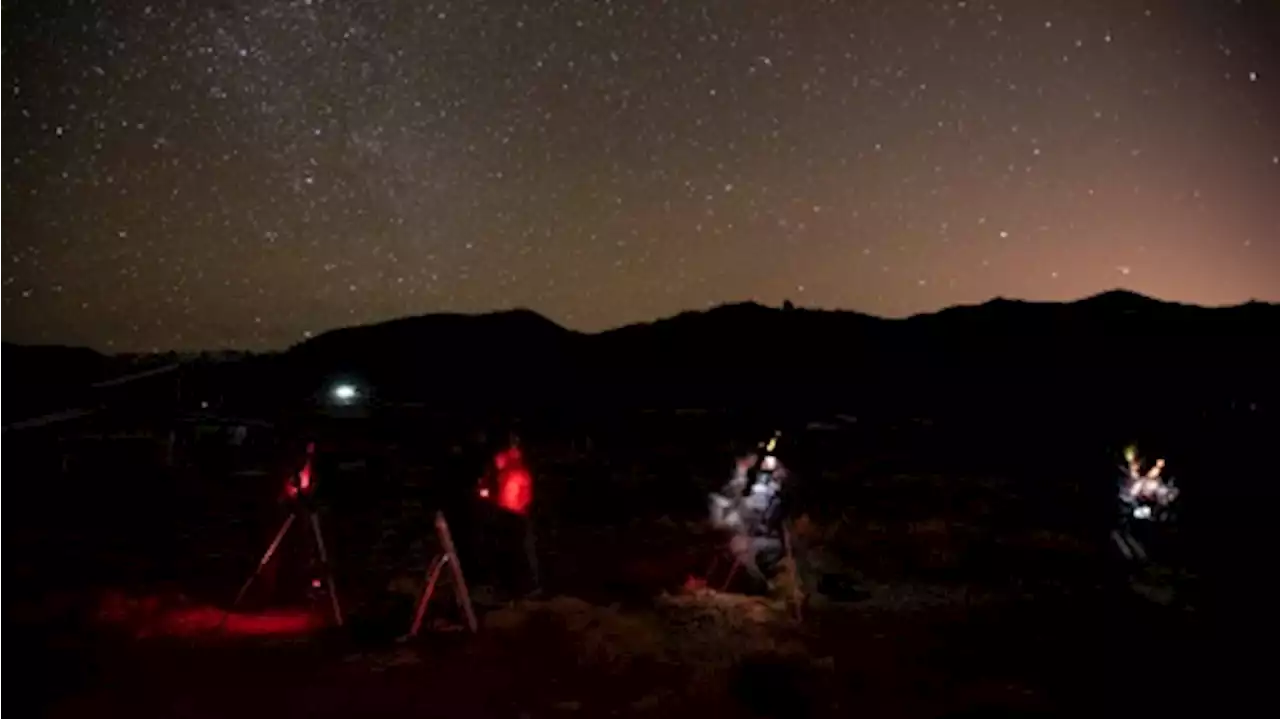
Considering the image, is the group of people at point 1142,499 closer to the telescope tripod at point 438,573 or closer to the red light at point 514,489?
the red light at point 514,489

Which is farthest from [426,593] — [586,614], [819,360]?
[819,360]

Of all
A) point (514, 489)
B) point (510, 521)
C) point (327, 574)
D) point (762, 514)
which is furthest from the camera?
point (762, 514)

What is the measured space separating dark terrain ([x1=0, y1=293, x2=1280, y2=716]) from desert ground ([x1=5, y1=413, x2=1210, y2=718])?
0.05 m

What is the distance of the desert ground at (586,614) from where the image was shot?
7867 mm

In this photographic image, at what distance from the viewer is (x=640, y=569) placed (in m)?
13.8

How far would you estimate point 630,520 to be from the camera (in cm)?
1923

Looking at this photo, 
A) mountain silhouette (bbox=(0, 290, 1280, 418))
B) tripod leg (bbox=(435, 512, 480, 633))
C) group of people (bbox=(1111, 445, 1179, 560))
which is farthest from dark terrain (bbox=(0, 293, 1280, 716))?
mountain silhouette (bbox=(0, 290, 1280, 418))

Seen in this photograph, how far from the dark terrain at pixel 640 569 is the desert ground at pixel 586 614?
0.17ft

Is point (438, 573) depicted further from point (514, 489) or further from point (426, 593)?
point (514, 489)

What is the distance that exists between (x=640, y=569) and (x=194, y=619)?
6.28 m

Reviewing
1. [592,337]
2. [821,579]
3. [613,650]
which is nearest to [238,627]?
[613,650]

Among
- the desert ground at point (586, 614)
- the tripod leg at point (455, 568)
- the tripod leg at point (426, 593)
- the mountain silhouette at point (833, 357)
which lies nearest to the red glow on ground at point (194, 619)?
the desert ground at point (586, 614)

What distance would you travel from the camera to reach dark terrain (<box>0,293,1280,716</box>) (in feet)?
26.5

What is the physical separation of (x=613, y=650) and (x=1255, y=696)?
6.14m
